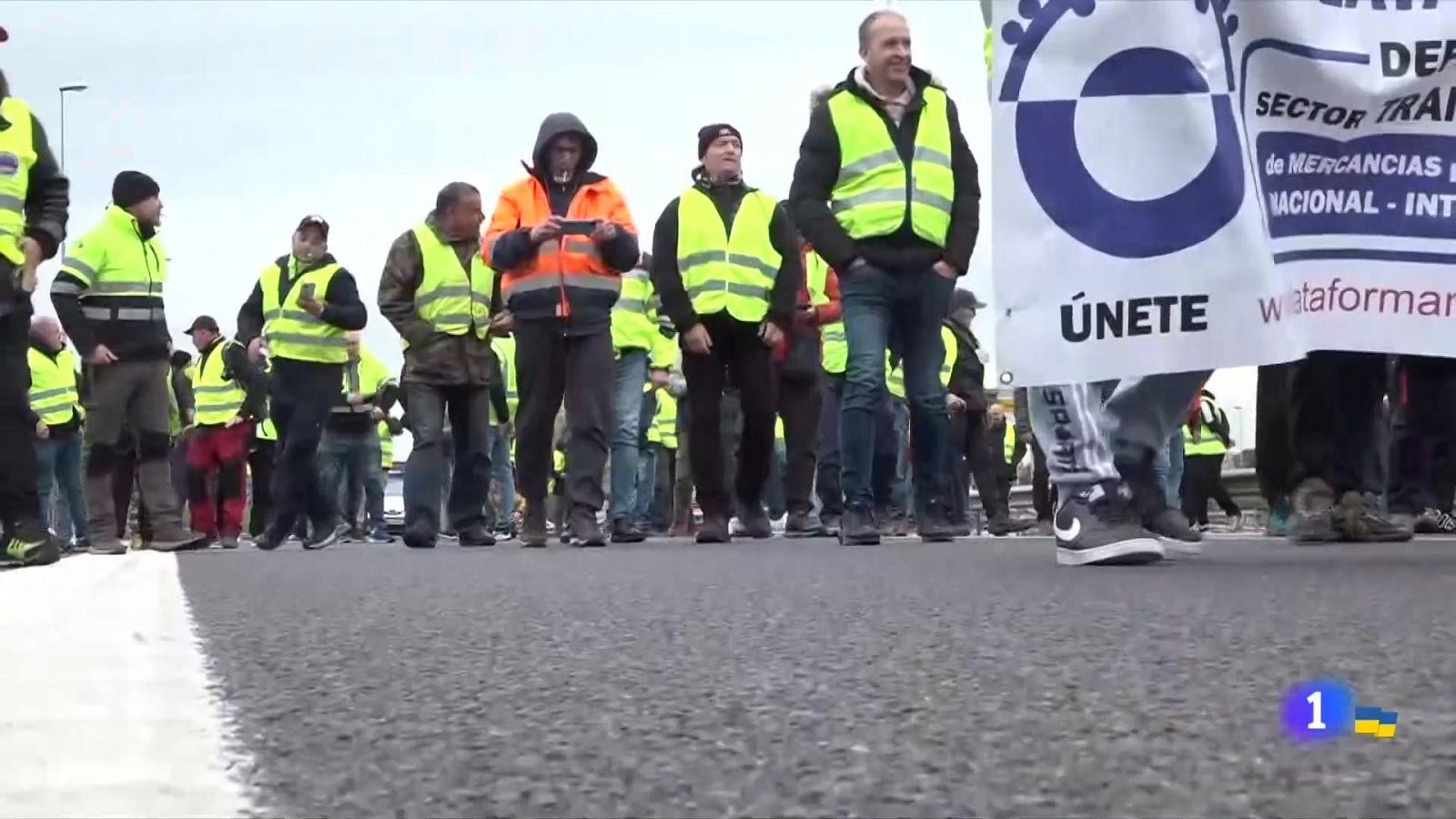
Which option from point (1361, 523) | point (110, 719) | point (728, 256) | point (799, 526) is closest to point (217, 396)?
point (799, 526)

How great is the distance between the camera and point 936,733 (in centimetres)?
217

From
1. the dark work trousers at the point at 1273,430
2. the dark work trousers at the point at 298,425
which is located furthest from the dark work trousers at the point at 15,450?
the dark work trousers at the point at 298,425

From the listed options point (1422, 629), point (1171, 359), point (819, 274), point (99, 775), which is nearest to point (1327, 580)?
point (1171, 359)

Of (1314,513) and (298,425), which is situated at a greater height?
(298,425)

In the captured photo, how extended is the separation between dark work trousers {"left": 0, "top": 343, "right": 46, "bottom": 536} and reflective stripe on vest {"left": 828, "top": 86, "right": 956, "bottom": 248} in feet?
10.3

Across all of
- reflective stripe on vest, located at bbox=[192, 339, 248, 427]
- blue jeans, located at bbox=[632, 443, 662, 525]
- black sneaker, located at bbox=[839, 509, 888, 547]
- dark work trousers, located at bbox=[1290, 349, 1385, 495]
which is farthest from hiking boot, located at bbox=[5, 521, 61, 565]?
blue jeans, located at bbox=[632, 443, 662, 525]

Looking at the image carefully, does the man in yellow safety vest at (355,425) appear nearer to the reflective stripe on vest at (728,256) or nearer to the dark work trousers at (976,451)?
the dark work trousers at (976,451)

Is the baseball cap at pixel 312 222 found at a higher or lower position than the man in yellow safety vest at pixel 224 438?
higher

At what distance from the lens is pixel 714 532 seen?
31.9ft

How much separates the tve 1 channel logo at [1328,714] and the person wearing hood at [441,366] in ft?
26.4

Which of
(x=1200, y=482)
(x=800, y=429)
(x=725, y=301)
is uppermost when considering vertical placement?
(x=725, y=301)

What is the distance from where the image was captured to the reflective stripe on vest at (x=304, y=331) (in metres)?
12.2

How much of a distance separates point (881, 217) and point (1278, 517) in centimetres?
233

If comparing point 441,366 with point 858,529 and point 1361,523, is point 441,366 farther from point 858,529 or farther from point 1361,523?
point 1361,523
